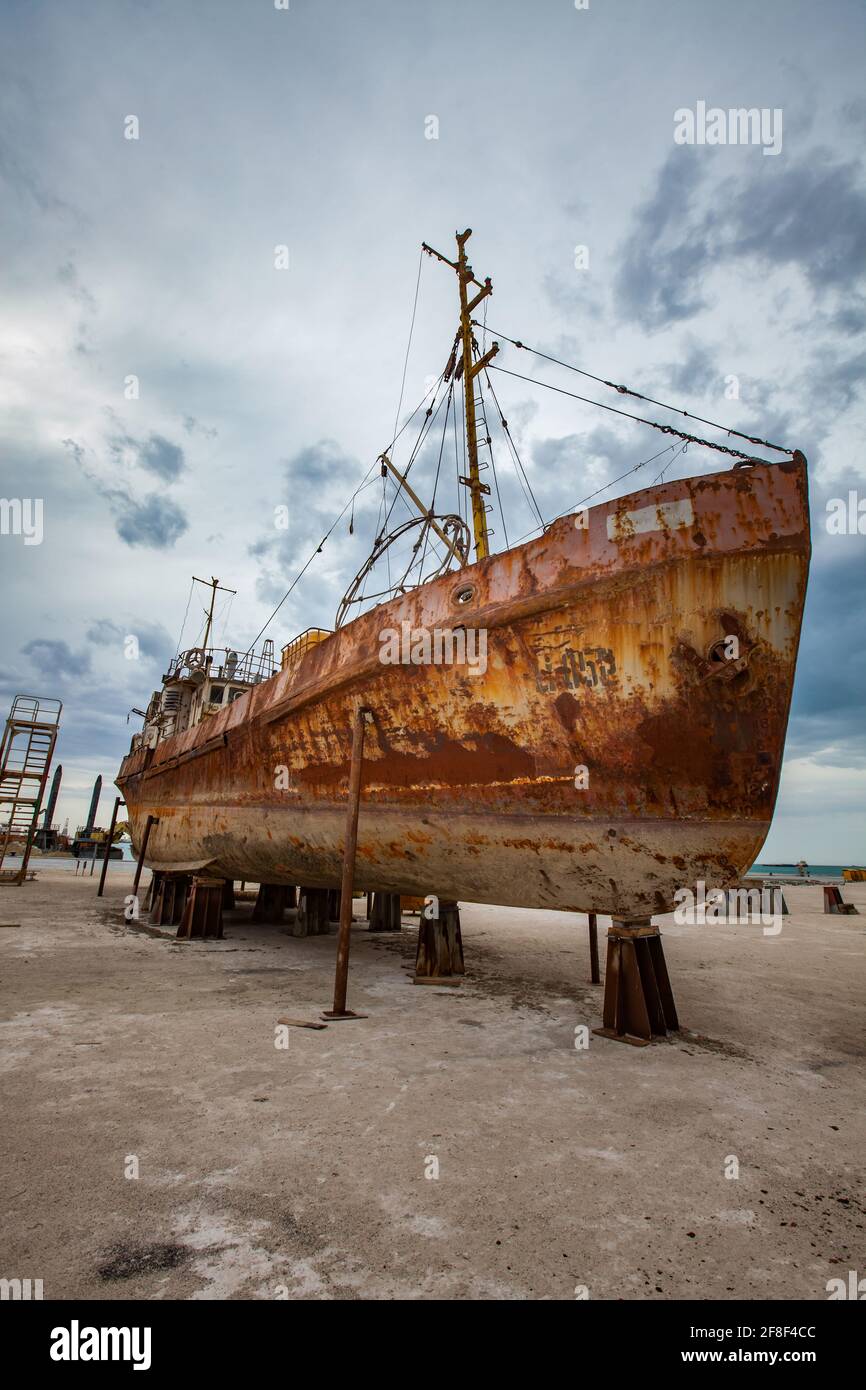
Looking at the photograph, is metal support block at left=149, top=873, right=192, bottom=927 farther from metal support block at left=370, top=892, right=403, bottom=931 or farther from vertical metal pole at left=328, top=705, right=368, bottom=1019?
vertical metal pole at left=328, top=705, right=368, bottom=1019

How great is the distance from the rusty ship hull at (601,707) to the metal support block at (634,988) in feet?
0.94

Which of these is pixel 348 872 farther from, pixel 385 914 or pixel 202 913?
pixel 385 914

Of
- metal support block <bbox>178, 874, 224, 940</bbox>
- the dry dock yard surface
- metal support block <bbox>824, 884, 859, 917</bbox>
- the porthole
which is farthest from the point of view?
metal support block <bbox>824, 884, 859, 917</bbox>

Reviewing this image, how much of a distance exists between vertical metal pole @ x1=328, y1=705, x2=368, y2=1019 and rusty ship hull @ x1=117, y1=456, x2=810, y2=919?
0.95 ft

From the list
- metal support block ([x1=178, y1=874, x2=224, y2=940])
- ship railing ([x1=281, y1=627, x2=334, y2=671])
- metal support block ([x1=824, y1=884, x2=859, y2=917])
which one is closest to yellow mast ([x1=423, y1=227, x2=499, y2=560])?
ship railing ([x1=281, y1=627, x2=334, y2=671])

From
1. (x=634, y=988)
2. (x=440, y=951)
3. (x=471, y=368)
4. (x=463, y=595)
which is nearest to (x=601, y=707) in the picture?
(x=463, y=595)

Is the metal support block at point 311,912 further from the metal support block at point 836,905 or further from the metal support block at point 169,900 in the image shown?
the metal support block at point 836,905

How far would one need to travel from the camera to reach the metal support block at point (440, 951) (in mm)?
6562

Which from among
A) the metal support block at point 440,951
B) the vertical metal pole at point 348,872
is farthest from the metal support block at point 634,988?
the metal support block at point 440,951

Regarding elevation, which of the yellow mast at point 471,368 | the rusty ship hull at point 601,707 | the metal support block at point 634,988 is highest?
the yellow mast at point 471,368

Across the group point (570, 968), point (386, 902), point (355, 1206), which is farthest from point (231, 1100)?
point (386, 902)

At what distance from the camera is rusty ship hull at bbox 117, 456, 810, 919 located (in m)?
3.89

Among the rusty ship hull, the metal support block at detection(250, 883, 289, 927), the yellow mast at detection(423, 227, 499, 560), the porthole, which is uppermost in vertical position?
the yellow mast at detection(423, 227, 499, 560)

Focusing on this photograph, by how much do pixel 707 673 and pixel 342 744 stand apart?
3.68 meters
